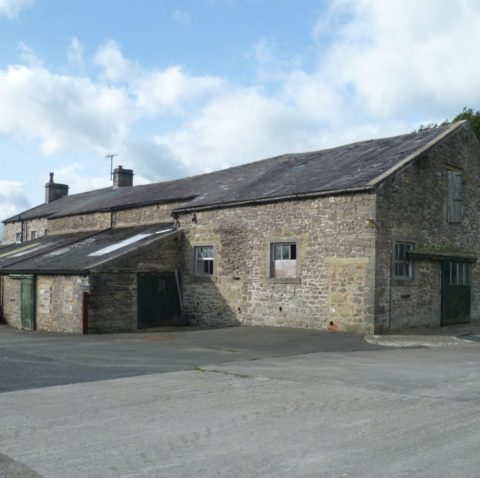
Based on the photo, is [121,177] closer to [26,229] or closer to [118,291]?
[26,229]

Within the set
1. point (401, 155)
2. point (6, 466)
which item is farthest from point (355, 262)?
point (6, 466)

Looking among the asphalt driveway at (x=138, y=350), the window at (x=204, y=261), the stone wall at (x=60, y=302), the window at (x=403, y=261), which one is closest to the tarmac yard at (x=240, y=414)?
the asphalt driveway at (x=138, y=350)

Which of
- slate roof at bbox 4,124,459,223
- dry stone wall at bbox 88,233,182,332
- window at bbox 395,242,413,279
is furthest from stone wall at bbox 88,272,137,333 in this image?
window at bbox 395,242,413,279

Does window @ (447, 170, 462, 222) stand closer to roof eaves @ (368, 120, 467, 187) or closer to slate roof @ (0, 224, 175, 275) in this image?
roof eaves @ (368, 120, 467, 187)

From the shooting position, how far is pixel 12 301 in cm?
2280

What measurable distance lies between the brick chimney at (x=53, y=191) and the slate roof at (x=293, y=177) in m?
12.6

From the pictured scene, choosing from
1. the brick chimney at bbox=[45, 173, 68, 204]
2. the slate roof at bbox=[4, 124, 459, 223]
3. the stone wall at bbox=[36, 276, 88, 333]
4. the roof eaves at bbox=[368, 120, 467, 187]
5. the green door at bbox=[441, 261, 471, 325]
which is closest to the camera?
the roof eaves at bbox=[368, 120, 467, 187]

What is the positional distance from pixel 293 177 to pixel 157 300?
6.49 meters

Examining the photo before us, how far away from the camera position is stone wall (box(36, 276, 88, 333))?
61.5 ft

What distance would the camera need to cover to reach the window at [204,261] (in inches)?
826

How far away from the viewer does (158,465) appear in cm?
510

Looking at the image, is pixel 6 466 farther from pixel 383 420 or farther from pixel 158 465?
pixel 383 420

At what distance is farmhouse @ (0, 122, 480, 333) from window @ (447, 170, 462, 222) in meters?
0.07

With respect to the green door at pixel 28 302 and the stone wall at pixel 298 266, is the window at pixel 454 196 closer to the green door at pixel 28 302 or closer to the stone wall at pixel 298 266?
the stone wall at pixel 298 266
